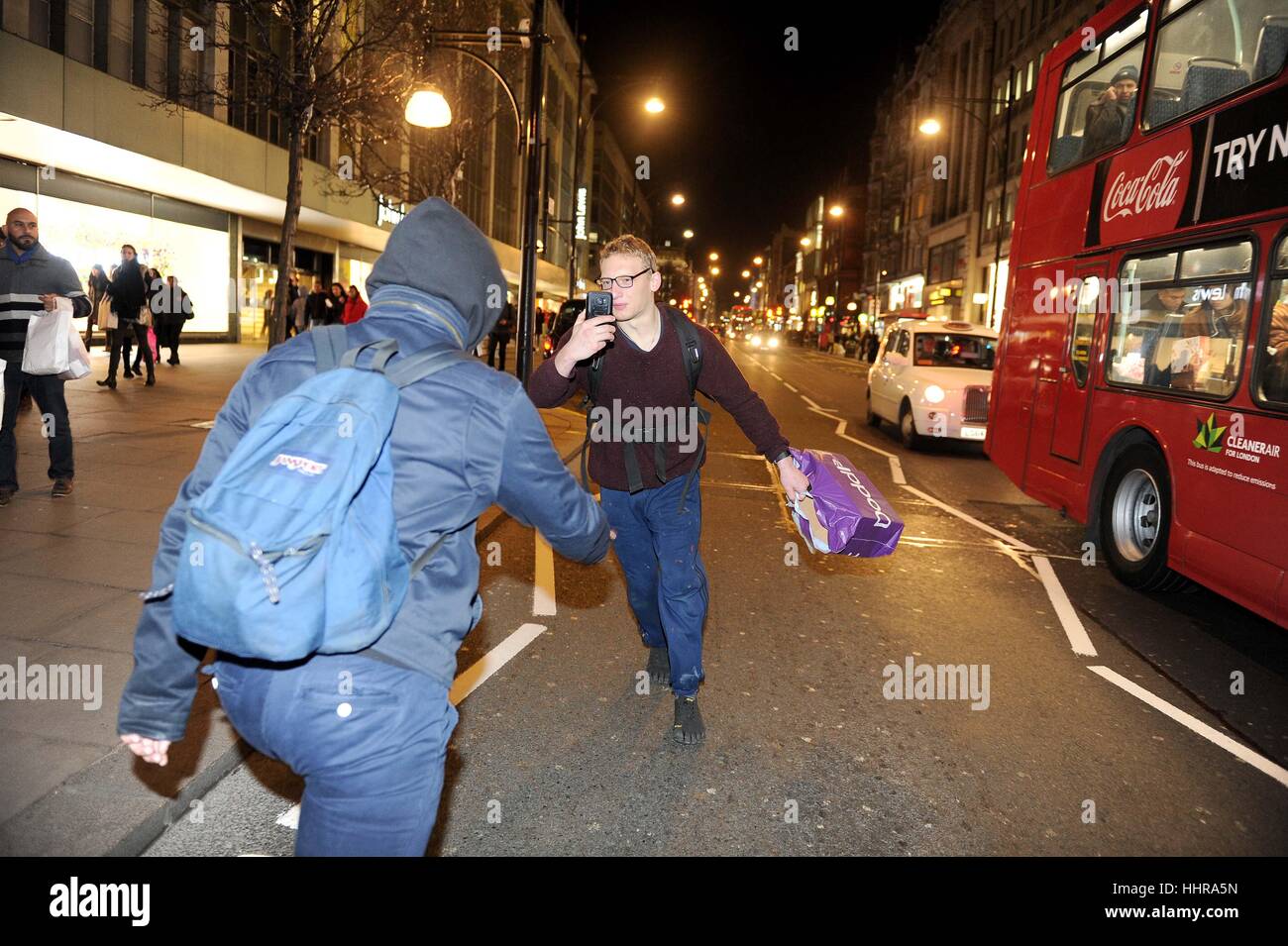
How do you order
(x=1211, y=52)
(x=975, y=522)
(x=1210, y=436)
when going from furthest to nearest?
(x=975, y=522), (x=1211, y=52), (x=1210, y=436)

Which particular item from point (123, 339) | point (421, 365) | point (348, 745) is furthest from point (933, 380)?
point (348, 745)

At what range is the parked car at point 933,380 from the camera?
13.7 metres

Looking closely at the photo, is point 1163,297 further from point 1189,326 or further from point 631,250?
point 631,250

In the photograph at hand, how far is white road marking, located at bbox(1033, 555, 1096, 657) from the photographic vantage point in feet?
18.7

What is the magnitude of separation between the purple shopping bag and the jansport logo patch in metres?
2.60

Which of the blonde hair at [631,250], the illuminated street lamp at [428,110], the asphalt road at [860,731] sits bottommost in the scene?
the asphalt road at [860,731]

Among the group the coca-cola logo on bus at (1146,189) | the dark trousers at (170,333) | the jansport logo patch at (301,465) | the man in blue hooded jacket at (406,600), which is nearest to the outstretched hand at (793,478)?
the man in blue hooded jacket at (406,600)

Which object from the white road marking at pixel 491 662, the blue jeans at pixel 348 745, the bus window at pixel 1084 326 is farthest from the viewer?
the bus window at pixel 1084 326

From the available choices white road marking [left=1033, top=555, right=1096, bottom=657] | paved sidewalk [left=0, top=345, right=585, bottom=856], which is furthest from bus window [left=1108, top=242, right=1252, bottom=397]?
paved sidewalk [left=0, top=345, right=585, bottom=856]

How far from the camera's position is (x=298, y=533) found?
1.69m

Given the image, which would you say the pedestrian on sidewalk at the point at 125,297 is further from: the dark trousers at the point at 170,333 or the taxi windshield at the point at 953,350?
the taxi windshield at the point at 953,350

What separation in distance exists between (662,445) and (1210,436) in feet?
13.4

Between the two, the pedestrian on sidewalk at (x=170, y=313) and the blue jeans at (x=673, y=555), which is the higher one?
the pedestrian on sidewalk at (x=170, y=313)

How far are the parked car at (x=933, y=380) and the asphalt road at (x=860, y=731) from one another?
6.37 m
